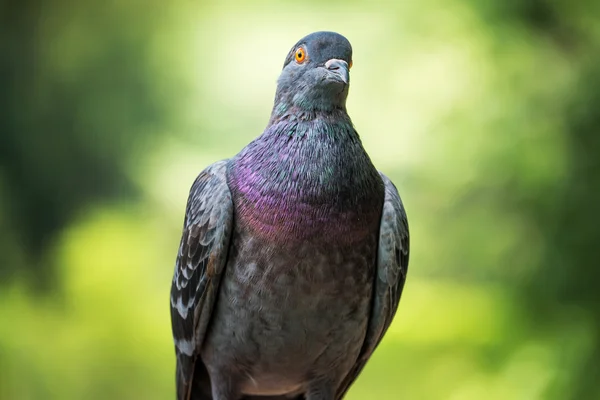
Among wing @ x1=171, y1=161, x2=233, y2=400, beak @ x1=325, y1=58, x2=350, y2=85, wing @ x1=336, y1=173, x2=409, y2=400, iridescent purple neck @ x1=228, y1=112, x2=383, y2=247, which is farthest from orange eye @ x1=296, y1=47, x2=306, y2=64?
wing @ x1=336, y1=173, x2=409, y2=400

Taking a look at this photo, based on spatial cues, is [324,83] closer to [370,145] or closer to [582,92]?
[370,145]

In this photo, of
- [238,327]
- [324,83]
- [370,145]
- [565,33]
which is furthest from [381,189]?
[565,33]

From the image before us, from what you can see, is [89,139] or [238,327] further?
[89,139]

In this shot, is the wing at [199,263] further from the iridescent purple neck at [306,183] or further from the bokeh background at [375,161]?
the bokeh background at [375,161]

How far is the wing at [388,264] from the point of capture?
10.1 feet

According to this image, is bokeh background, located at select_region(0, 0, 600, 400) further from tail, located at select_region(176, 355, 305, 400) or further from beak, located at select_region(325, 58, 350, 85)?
beak, located at select_region(325, 58, 350, 85)

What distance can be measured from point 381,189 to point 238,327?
853mm

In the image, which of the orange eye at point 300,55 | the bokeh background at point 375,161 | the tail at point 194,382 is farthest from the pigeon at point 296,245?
the bokeh background at point 375,161

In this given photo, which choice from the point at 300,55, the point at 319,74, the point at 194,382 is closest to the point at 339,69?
the point at 319,74

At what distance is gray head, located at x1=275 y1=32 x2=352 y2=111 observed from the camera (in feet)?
9.60

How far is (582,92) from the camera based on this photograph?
215 inches

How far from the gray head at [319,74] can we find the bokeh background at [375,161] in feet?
6.91

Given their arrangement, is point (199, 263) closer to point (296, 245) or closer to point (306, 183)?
point (296, 245)

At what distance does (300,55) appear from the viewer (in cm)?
307
